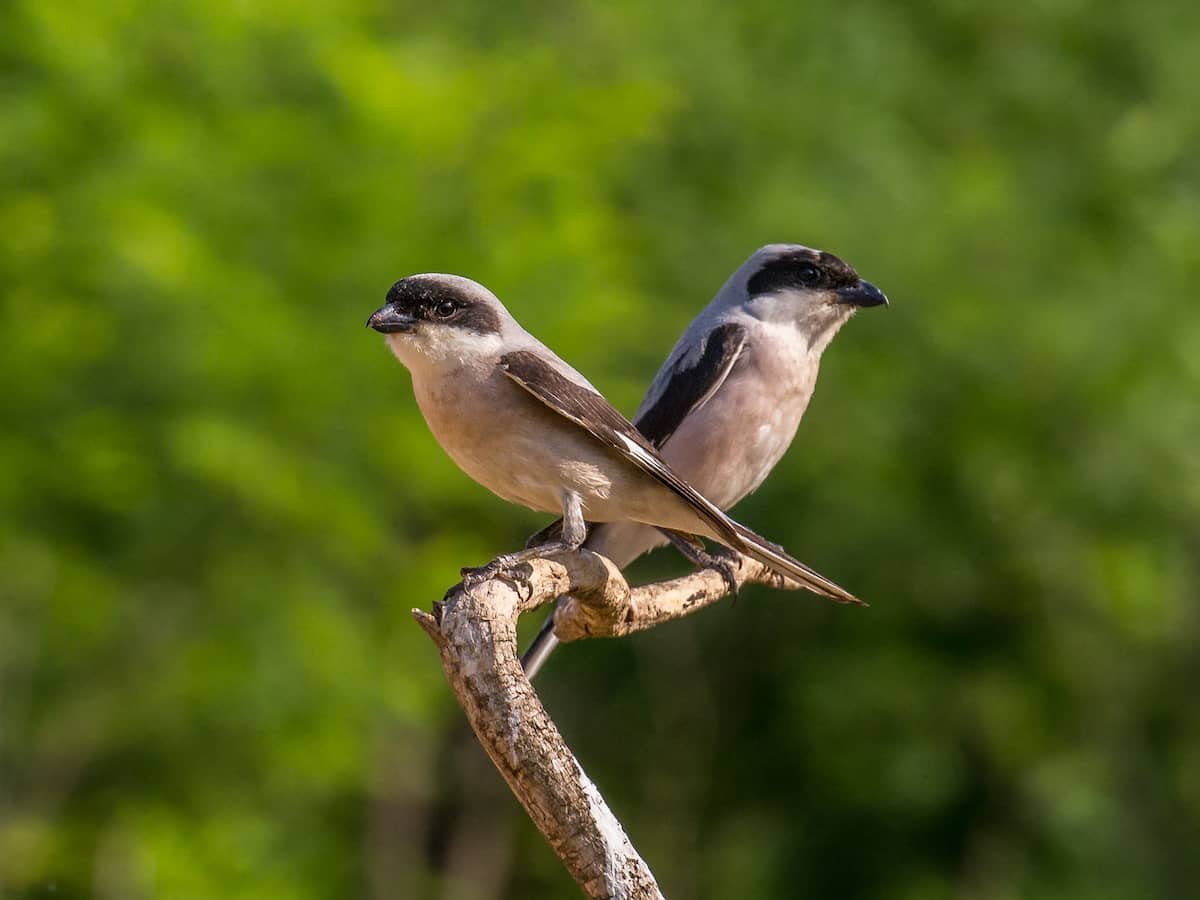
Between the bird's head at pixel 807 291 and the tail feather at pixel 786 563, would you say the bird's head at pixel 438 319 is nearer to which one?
the tail feather at pixel 786 563

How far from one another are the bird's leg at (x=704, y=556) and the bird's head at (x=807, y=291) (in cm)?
105

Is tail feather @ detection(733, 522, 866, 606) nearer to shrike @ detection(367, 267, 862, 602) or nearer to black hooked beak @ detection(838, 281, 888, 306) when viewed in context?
shrike @ detection(367, 267, 862, 602)

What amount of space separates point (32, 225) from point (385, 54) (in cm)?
285

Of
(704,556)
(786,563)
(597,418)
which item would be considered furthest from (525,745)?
(704,556)

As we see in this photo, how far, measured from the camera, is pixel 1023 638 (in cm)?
1593

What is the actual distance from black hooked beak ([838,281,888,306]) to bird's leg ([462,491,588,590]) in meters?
2.06

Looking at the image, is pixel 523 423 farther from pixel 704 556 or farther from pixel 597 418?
pixel 704 556

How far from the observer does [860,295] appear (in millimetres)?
7277

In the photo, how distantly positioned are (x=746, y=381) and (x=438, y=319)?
199 centimetres

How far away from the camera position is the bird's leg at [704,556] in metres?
6.70

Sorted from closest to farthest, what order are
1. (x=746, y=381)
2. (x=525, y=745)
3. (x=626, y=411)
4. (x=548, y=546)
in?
1. (x=525, y=745)
2. (x=548, y=546)
3. (x=746, y=381)
4. (x=626, y=411)

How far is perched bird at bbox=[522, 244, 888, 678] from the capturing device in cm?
719

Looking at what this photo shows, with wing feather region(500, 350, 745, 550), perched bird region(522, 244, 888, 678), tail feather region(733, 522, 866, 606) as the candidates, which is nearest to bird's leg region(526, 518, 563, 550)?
wing feather region(500, 350, 745, 550)

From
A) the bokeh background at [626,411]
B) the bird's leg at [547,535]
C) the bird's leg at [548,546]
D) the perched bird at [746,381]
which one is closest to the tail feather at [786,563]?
the bird's leg at [548,546]
